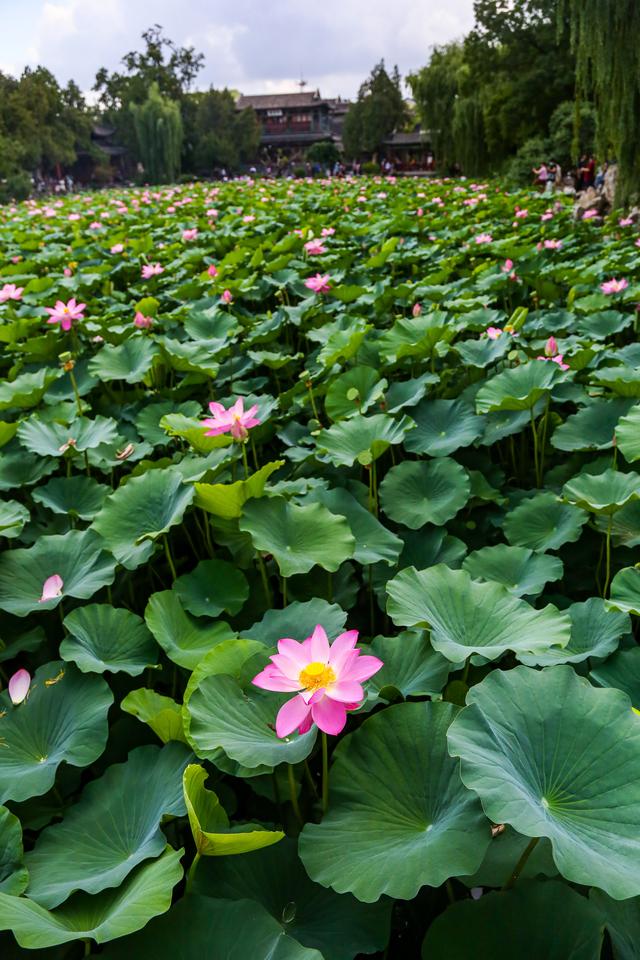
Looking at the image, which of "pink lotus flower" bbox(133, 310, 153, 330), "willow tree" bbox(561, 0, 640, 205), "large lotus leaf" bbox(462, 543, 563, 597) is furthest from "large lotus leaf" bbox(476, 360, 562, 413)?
"willow tree" bbox(561, 0, 640, 205)

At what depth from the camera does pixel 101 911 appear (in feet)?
2.16

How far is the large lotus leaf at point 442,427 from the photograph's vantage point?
1666 mm

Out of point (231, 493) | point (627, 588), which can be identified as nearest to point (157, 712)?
point (231, 493)

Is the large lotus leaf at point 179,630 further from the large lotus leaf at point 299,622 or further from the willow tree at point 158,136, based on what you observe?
the willow tree at point 158,136

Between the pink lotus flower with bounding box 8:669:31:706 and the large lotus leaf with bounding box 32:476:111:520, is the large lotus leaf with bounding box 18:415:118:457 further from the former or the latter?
the pink lotus flower with bounding box 8:669:31:706

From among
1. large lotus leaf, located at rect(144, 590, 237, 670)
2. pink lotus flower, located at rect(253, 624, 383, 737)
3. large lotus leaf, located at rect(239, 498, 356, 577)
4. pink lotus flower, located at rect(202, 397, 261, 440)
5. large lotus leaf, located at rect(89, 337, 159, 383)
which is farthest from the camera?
large lotus leaf, located at rect(89, 337, 159, 383)

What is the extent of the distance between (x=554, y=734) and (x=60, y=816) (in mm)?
664

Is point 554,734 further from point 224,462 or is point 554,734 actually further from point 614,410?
point 614,410

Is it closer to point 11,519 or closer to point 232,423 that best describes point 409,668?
point 232,423

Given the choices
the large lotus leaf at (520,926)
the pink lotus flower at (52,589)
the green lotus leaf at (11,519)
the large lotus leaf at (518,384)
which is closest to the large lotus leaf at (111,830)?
the large lotus leaf at (520,926)

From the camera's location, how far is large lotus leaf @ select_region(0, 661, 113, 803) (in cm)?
86

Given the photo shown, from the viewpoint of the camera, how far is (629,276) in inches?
130

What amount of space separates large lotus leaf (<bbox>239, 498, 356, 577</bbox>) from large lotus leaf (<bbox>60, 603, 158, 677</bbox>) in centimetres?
25

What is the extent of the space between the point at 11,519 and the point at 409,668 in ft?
2.96
